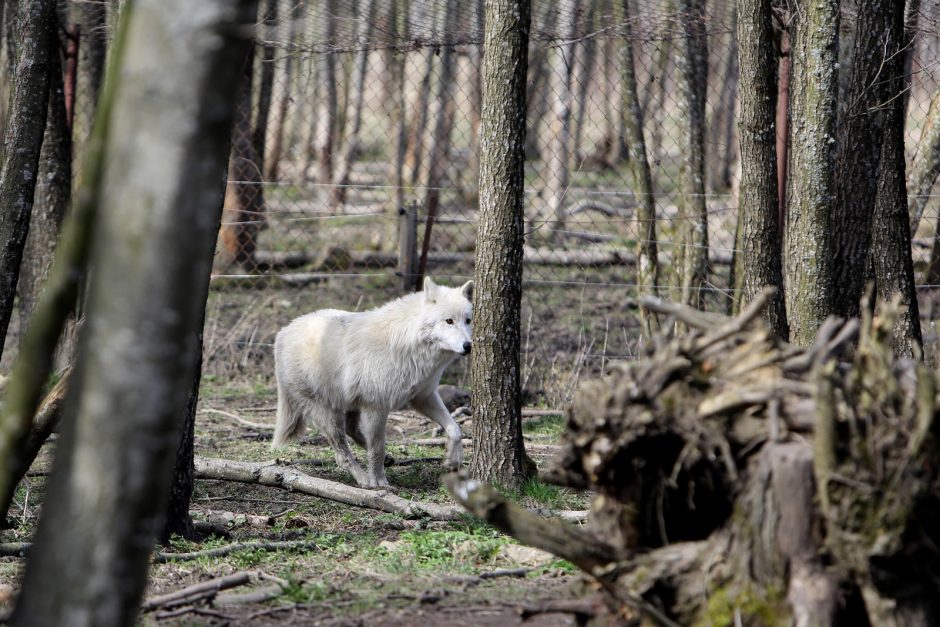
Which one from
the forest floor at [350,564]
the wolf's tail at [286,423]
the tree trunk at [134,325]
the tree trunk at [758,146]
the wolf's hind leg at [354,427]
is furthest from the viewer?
the wolf's hind leg at [354,427]

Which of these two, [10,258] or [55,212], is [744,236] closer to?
[10,258]

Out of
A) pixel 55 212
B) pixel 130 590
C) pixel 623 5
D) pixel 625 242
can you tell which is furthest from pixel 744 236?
pixel 625 242

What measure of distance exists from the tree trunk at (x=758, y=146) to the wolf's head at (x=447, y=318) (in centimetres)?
192

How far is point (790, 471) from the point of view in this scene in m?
2.76

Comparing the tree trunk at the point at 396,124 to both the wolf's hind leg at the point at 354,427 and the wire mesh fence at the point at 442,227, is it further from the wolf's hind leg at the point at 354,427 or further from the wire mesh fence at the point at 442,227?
the wolf's hind leg at the point at 354,427

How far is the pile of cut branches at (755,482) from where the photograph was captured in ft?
8.82

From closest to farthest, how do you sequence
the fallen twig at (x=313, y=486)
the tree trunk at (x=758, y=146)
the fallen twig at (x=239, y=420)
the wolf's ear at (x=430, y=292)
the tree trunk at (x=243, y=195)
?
the fallen twig at (x=313, y=486) < the tree trunk at (x=758, y=146) < the wolf's ear at (x=430, y=292) < the fallen twig at (x=239, y=420) < the tree trunk at (x=243, y=195)

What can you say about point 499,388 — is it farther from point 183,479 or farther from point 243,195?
point 243,195

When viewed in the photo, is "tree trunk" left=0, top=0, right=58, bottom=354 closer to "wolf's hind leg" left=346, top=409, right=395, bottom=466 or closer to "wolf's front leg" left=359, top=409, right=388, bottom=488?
"wolf's front leg" left=359, top=409, right=388, bottom=488

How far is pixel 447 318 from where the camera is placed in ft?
22.1

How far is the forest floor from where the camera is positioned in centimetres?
351

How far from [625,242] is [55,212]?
8422mm

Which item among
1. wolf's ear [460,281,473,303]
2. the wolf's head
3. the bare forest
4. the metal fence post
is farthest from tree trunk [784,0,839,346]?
the metal fence post

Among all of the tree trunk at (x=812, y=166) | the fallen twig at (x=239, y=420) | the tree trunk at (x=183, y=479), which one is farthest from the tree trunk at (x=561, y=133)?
the tree trunk at (x=183, y=479)
